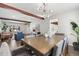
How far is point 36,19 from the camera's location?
147 centimetres

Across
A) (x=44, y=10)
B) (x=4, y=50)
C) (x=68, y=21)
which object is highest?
Answer: (x=44, y=10)

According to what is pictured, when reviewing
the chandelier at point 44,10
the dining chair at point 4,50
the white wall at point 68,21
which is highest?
the chandelier at point 44,10

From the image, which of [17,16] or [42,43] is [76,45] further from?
[17,16]

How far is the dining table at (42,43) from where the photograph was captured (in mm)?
1416

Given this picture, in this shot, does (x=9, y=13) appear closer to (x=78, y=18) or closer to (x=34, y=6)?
(x=34, y=6)

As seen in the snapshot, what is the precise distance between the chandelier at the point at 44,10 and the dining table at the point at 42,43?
34cm

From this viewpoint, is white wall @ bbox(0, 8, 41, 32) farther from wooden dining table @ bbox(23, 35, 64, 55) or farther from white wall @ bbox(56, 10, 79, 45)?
white wall @ bbox(56, 10, 79, 45)

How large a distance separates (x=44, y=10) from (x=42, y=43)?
500 mm

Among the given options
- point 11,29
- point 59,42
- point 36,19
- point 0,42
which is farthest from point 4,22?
point 59,42

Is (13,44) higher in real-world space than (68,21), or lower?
lower

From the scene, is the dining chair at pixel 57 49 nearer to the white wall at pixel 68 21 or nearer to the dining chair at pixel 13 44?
the white wall at pixel 68 21

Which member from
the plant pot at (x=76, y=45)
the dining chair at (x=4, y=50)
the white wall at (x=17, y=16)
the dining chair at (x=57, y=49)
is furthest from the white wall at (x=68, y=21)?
the dining chair at (x=4, y=50)

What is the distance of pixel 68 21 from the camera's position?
1471mm

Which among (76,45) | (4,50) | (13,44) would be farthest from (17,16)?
(76,45)
